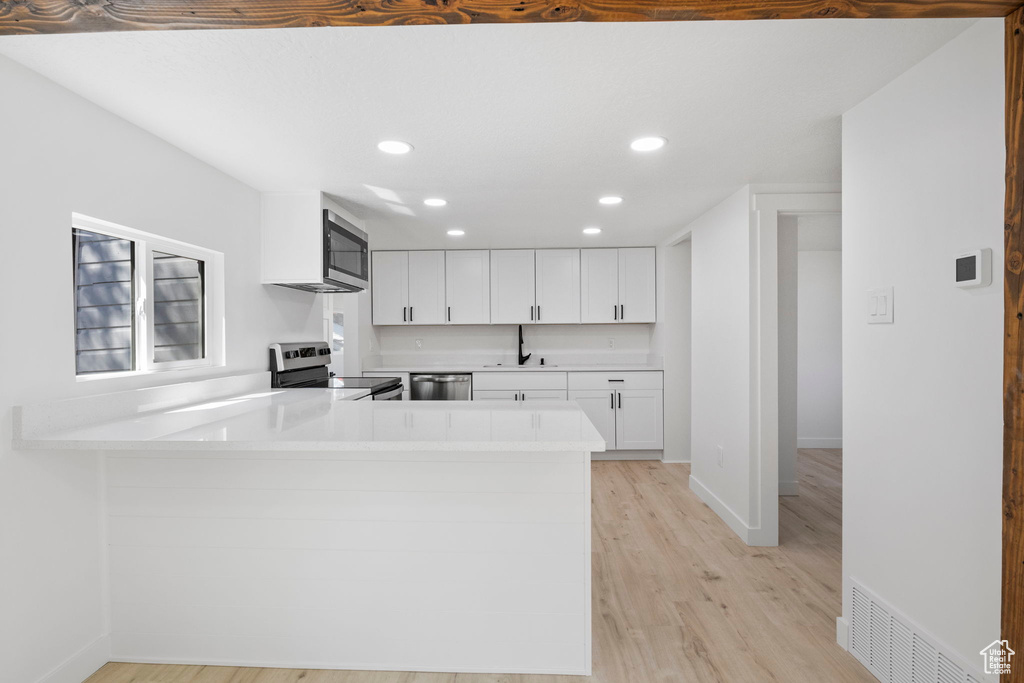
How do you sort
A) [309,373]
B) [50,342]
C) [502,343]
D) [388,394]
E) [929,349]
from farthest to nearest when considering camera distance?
[502,343] → [388,394] → [309,373] → [50,342] → [929,349]

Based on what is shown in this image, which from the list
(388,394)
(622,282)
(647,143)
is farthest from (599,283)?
(647,143)

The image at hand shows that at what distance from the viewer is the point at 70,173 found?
188 centimetres

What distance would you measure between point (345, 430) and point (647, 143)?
1.79m

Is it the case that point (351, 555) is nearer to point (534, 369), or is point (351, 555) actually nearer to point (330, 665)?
point (330, 665)

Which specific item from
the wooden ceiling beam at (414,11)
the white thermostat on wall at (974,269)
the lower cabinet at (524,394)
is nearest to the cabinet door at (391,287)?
the lower cabinet at (524,394)

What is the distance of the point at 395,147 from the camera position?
2.45 m

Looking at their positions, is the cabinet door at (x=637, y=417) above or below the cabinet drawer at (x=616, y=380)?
below

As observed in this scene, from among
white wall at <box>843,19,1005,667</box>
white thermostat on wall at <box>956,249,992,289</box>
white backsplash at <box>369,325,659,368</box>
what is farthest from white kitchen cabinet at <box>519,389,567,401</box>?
white thermostat on wall at <box>956,249,992,289</box>

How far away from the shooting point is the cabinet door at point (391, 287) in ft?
17.9

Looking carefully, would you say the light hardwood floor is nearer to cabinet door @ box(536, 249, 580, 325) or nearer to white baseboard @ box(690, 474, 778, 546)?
white baseboard @ box(690, 474, 778, 546)

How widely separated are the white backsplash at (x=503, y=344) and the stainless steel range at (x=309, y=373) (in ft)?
5.82

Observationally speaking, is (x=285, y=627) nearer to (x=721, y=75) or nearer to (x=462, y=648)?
(x=462, y=648)

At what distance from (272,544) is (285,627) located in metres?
0.33

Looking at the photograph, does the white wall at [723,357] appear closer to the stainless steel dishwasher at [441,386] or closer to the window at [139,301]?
the stainless steel dishwasher at [441,386]
